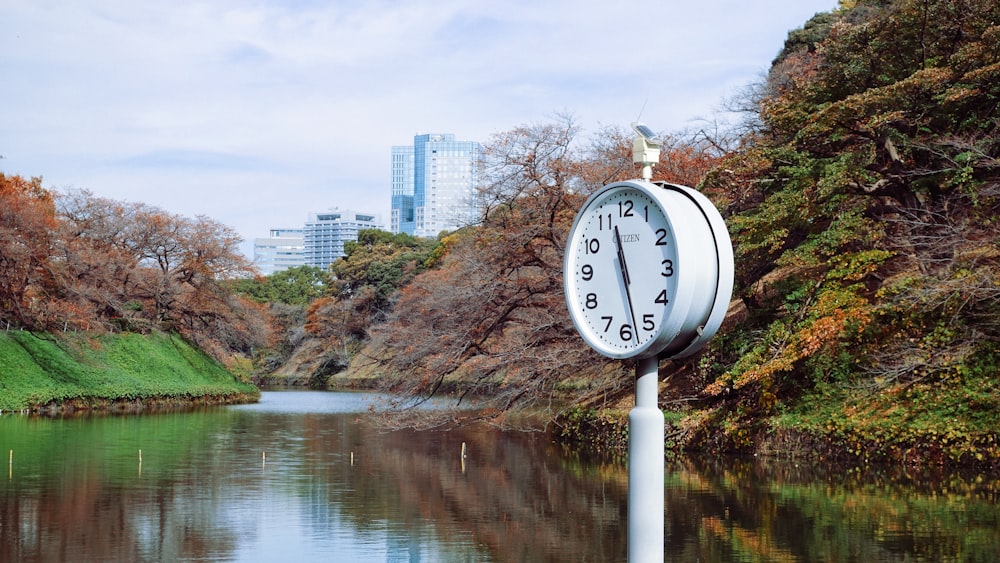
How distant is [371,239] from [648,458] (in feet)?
190

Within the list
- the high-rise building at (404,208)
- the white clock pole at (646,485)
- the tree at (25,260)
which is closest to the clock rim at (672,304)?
the white clock pole at (646,485)

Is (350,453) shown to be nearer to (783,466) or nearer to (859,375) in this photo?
(783,466)

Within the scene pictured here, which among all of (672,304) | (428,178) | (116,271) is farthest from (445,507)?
(428,178)

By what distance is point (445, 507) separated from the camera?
41.7ft

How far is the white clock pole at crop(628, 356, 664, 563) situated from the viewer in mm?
3571

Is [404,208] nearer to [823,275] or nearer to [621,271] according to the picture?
[823,275]

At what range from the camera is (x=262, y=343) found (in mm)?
40688

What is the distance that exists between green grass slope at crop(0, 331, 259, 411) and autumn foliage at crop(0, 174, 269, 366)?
619mm

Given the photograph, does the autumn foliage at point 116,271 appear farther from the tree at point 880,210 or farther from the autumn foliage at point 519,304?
the tree at point 880,210

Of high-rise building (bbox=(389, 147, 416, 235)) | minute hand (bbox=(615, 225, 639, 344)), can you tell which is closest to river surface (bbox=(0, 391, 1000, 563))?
minute hand (bbox=(615, 225, 639, 344))

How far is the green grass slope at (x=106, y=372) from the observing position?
30047 millimetres

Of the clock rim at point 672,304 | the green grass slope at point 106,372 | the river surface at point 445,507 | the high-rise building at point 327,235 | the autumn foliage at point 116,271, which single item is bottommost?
the river surface at point 445,507

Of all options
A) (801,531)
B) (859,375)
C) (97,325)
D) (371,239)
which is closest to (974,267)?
(859,375)

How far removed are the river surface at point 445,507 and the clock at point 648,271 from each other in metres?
5.99
